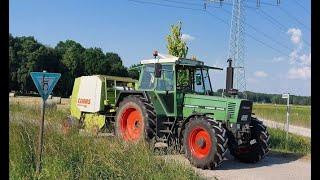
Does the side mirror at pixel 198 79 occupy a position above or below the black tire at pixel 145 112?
above

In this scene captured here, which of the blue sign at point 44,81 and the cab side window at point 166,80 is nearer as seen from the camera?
the blue sign at point 44,81

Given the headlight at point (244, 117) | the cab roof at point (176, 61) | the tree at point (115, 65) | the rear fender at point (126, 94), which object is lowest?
the headlight at point (244, 117)

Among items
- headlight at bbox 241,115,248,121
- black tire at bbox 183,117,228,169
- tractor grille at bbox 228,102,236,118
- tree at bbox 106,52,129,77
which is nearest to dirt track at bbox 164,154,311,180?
black tire at bbox 183,117,228,169

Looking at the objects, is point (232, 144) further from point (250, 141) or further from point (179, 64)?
point (179, 64)

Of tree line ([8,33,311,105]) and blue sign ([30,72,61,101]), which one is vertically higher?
tree line ([8,33,311,105])

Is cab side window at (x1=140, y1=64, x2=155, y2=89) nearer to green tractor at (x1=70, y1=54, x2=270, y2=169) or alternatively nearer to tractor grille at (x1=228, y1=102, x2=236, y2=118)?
green tractor at (x1=70, y1=54, x2=270, y2=169)

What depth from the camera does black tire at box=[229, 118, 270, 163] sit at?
1080cm

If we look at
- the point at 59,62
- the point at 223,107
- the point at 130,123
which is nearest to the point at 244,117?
the point at 223,107

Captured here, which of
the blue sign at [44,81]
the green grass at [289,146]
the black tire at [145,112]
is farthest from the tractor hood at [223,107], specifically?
the blue sign at [44,81]

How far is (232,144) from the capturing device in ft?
34.5

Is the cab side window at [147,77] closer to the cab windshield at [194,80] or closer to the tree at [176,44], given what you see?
the cab windshield at [194,80]

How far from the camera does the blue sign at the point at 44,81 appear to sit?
315 inches

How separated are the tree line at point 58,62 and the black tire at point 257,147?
41624 mm

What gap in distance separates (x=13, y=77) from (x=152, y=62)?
143 ft
